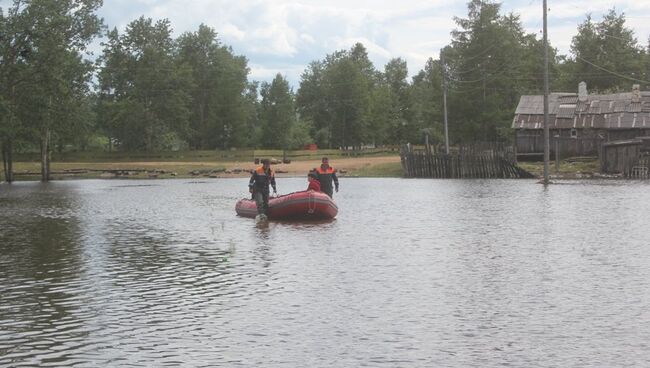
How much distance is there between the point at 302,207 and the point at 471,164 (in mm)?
34832

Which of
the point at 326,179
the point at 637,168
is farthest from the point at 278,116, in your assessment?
the point at 326,179

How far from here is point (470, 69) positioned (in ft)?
274

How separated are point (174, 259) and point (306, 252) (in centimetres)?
332

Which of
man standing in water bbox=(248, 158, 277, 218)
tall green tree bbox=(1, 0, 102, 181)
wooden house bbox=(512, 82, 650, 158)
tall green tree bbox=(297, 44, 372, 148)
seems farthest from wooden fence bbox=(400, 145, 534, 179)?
tall green tree bbox=(297, 44, 372, 148)

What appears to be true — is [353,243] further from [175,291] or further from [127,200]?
[127,200]

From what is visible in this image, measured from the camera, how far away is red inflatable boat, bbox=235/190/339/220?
27859 millimetres

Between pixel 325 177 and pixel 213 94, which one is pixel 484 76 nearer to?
pixel 213 94

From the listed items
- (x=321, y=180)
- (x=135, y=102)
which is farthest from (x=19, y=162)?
(x=321, y=180)

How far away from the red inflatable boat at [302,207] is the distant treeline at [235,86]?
101 feet

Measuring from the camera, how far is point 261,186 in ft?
91.9

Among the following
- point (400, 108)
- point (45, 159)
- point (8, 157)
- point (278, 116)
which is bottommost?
point (45, 159)

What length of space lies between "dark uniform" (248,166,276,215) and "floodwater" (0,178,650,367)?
144cm

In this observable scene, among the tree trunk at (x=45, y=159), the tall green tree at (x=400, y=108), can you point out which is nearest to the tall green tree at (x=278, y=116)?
the tall green tree at (x=400, y=108)

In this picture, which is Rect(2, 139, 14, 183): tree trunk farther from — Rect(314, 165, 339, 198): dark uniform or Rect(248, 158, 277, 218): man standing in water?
Rect(314, 165, 339, 198): dark uniform
